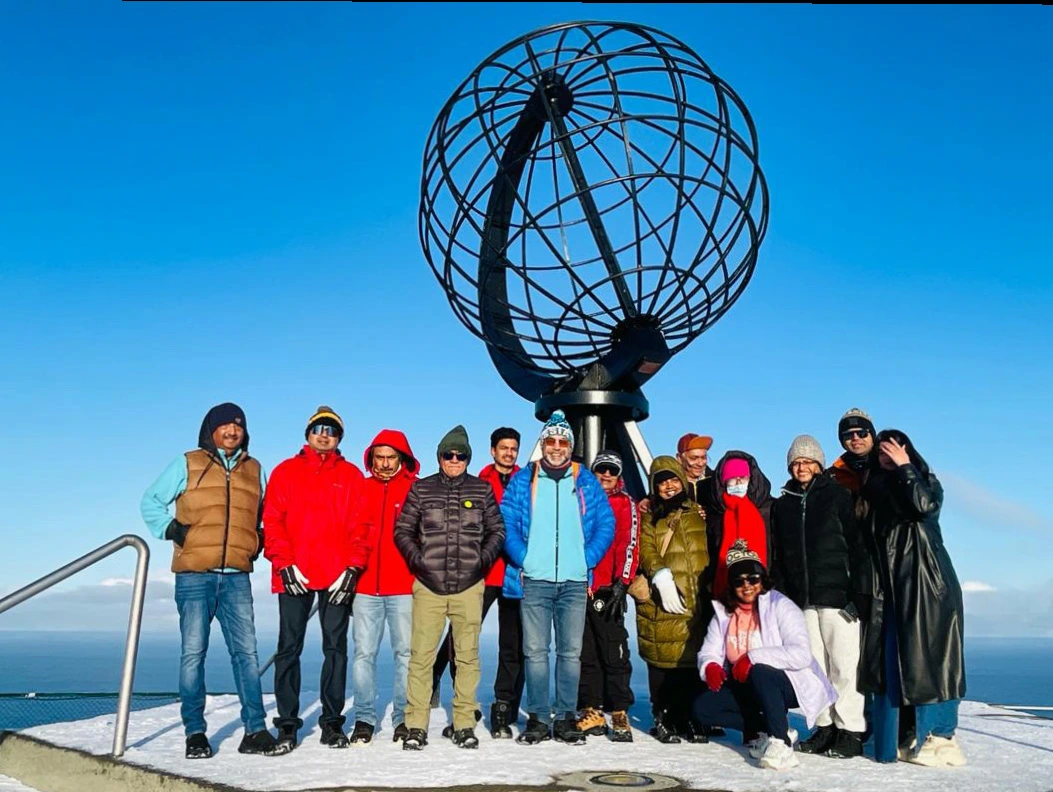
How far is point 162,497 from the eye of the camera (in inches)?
178

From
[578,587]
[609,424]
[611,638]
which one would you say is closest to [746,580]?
[578,587]

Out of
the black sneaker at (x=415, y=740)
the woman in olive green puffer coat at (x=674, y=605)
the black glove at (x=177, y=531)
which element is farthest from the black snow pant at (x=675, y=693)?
the black glove at (x=177, y=531)

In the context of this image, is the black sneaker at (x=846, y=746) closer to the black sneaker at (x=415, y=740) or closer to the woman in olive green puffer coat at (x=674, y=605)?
the woman in olive green puffer coat at (x=674, y=605)

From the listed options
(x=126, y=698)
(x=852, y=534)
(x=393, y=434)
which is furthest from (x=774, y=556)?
(x=126, y=698)

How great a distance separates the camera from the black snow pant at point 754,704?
4293 mm

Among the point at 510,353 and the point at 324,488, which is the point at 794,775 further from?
the point at 510,353

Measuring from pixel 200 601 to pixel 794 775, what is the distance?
9.61 ft

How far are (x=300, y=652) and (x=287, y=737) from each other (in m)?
0.42

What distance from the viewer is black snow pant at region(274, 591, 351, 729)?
4.68 m

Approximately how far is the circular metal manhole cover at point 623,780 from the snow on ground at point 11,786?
2.93 metres

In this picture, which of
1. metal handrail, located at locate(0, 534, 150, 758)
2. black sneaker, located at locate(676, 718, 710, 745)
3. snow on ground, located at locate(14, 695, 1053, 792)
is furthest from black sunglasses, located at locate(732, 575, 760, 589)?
metal handrail, located at locate(0, 534, 150, 758)

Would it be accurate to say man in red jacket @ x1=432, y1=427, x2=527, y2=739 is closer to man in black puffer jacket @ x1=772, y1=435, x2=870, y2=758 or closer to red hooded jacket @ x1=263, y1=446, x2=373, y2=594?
red hooded jacket @ x1=263, y1=446, x2=373, y2=594

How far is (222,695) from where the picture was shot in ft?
23.1

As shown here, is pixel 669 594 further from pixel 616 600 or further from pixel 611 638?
pixel 611 638
